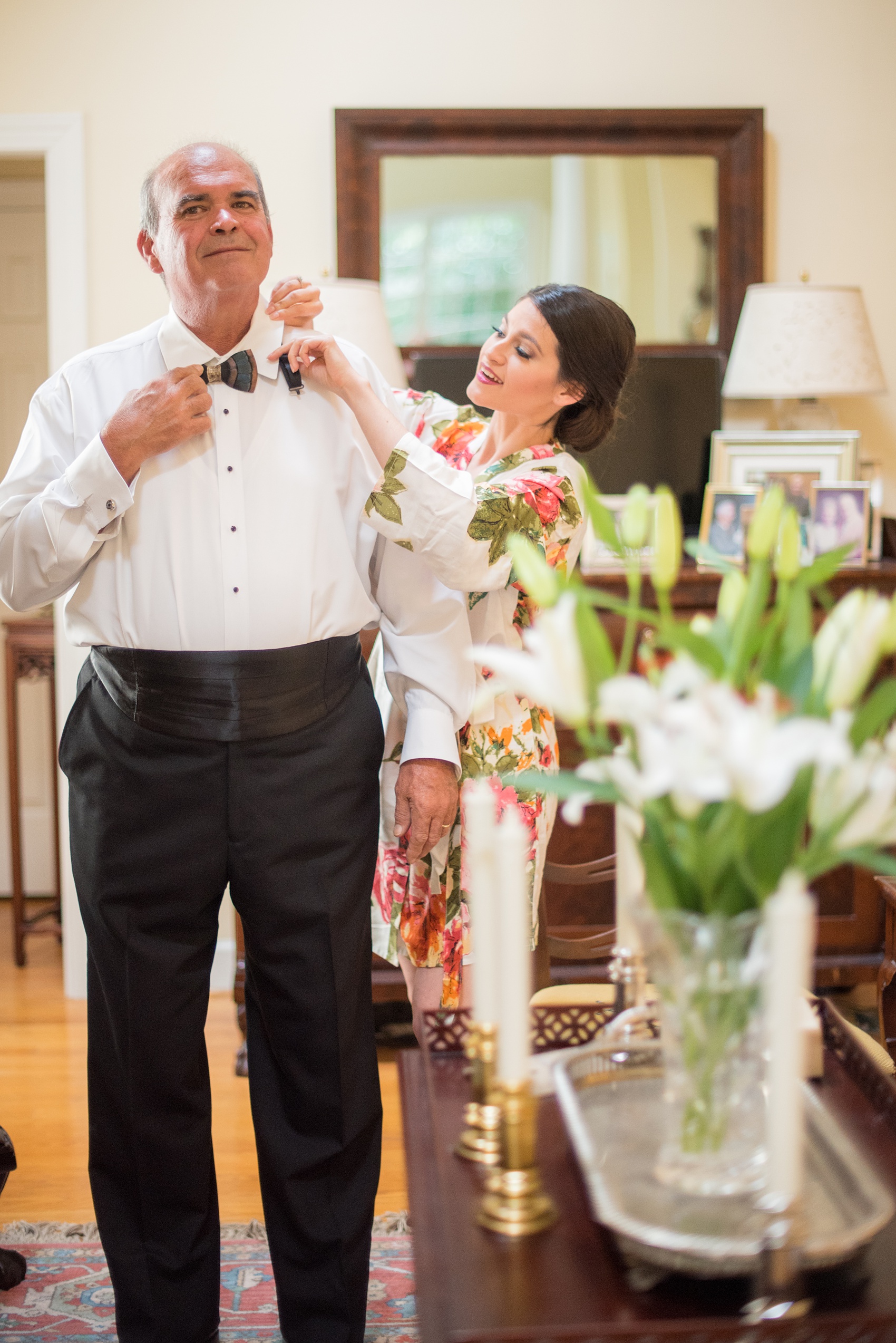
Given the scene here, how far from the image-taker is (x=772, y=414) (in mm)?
3373

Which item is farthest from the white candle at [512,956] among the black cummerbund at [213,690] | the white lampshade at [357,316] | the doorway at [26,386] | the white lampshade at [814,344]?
the doorway at [26,386]

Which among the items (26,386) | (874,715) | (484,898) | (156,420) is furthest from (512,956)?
(26,386)

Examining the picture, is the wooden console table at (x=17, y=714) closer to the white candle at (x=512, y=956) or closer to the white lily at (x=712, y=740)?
the white candle at (x=512, y=956)

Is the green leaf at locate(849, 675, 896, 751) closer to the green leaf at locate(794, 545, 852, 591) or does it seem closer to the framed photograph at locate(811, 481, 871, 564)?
the green leaf at locate(794, 545, 852, 591)

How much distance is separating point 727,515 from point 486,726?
1417 millimetres

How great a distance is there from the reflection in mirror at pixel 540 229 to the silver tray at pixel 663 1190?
2.47 m

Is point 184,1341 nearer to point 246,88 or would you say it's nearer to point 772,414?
point 772,414

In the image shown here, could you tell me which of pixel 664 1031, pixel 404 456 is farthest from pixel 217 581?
pixel 664 1031

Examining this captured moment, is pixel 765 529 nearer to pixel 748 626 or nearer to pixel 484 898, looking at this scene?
pixel 748 626

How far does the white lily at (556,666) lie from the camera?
871 mm

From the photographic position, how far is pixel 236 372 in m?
1.70

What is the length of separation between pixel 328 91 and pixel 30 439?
1.89 metres

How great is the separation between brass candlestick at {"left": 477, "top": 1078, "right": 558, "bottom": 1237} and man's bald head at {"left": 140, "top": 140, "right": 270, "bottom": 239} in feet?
3.99

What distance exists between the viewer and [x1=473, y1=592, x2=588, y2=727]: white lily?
87 centimetres
